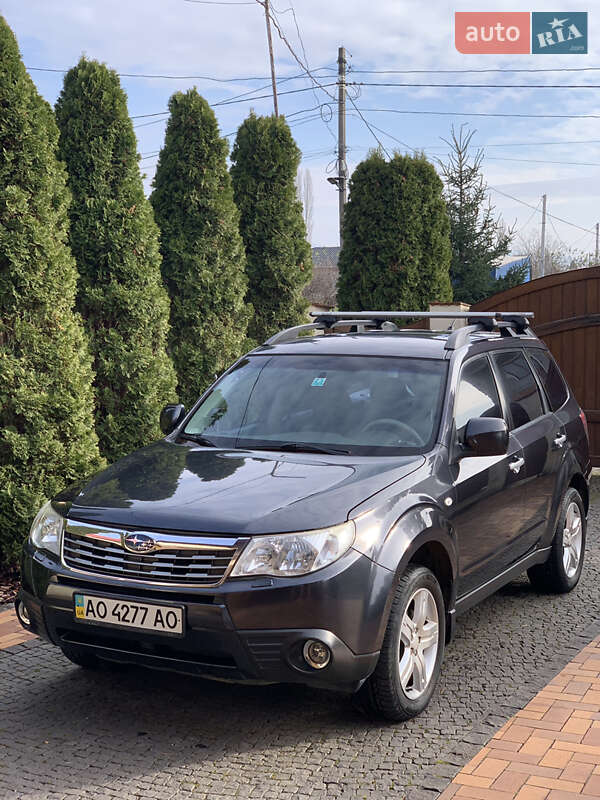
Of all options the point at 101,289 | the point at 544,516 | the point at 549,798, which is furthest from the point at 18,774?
the point at 101,289

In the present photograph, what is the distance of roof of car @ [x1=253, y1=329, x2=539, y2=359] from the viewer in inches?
212

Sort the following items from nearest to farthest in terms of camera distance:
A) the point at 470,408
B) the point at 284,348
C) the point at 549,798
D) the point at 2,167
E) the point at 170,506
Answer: the point at 549,798 → the point at 170,506 → the point at 470,408 → the point at 284,348 → the point at 2,167

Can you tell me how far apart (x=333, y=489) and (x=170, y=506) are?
72 cm

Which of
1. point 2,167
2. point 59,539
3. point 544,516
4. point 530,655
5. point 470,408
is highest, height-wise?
point 2,167

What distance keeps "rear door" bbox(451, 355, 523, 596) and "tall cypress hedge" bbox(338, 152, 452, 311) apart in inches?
321

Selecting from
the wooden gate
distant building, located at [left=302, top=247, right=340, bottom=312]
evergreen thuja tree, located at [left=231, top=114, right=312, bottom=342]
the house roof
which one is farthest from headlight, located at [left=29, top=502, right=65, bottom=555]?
the house roof

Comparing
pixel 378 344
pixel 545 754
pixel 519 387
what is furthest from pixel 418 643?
pixel 519 387

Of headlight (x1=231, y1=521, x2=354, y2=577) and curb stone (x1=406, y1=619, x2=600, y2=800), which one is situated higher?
headlight (x1=231, y1=521, x2=354, y2=577)

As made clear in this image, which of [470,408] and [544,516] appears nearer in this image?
[470,408]

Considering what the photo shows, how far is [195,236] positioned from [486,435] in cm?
653

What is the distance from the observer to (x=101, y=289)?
8.38m

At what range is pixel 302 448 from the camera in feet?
15.8

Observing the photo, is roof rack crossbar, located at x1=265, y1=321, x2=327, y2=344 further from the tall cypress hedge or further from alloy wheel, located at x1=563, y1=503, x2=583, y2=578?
the tall cypress hedge

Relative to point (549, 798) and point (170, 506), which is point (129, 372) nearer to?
point (170, 506)
